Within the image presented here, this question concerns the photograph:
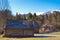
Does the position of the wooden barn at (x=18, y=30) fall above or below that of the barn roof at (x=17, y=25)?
below

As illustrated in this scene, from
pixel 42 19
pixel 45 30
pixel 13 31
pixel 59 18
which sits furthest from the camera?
pixel 42 19

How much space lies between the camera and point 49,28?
83.4 m

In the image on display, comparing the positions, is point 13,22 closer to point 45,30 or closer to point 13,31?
point 13,31

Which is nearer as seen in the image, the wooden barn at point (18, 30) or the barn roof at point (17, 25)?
the wooden barn at point (18, 30)

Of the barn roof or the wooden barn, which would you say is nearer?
the wooden barn

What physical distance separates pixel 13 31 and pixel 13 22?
11.8ft

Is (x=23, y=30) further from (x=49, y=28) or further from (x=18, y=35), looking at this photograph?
(x=49, y=28)

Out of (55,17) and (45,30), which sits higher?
(55,17)

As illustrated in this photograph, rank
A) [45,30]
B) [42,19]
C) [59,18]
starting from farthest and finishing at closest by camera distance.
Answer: [42,19]
[59,18]
[45,30]

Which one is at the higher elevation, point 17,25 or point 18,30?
point 17,25

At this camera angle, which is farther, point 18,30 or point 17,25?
point 17,25

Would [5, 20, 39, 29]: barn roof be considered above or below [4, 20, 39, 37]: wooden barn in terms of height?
above

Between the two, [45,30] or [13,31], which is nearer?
[13,31]

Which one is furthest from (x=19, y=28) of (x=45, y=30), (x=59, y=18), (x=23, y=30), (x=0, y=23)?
(x=59, y=18)
